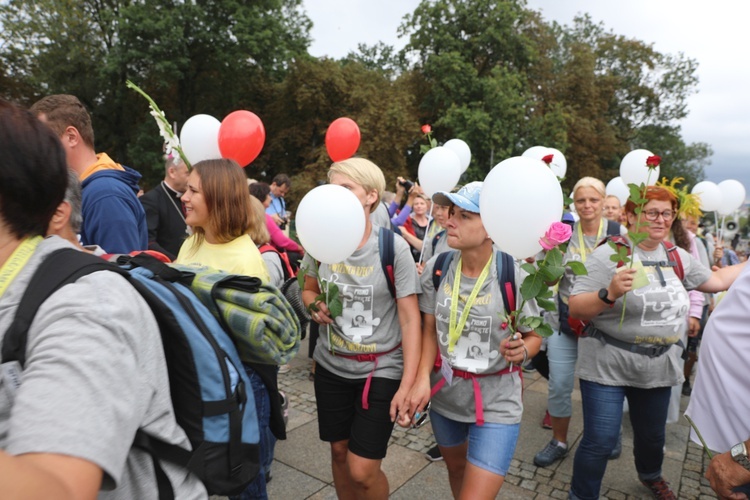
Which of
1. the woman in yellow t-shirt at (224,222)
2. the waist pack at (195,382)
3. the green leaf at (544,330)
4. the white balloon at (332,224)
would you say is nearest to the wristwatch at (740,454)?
the green leaf at (544,330)

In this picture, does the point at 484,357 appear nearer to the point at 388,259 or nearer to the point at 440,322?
the point at 440,322

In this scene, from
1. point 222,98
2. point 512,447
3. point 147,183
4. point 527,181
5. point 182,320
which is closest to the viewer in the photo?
point 182,320

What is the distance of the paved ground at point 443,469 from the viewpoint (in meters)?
3.28

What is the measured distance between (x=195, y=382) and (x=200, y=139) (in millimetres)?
2956

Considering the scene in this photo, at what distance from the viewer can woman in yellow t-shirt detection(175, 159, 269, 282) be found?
2547 millimetres

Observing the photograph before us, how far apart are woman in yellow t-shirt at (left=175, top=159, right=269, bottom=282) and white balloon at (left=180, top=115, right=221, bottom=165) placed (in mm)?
1196

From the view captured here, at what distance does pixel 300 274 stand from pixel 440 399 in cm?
105

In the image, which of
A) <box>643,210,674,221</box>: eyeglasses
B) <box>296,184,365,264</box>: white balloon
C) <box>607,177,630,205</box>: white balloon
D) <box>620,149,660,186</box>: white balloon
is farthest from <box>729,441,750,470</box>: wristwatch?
<box>607,177,630,205</box>: white balloon

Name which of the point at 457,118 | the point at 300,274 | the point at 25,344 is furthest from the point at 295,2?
the point at 25,344

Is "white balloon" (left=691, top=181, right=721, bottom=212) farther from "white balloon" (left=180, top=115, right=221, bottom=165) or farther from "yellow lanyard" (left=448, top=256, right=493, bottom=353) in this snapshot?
"white balloon" (left=180, top=115, right=221, bottom=165)

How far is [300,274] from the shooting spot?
2.82m

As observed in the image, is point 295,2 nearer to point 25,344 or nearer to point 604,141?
point 604,141

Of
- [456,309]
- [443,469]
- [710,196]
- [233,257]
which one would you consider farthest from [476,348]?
[710,196]

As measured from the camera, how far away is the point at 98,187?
2.80 meters
